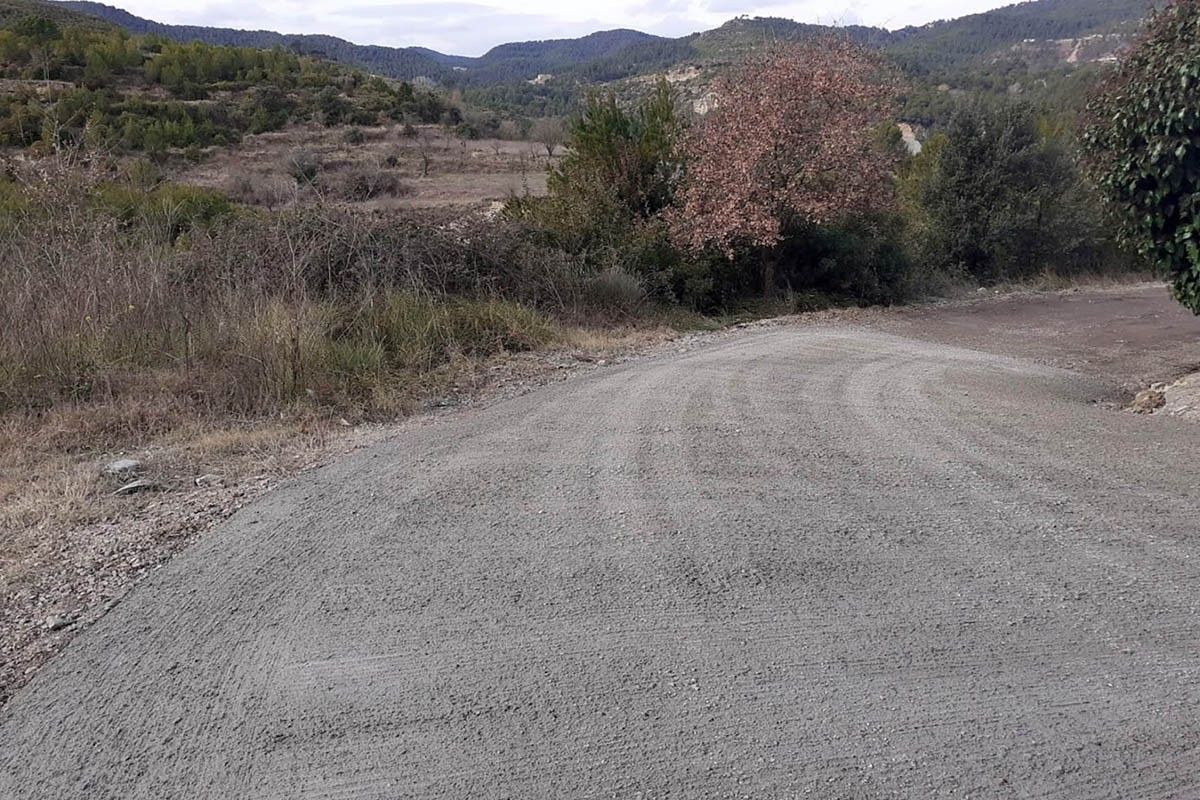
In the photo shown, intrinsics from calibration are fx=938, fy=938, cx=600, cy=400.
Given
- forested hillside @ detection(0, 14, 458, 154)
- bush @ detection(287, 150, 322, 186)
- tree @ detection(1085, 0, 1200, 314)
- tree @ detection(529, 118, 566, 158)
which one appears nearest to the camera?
tree @ detection(1085, 0, 1200, 314)

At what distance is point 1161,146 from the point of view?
824 centimetres

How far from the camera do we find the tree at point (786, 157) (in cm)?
1609

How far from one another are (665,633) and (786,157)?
13666mm

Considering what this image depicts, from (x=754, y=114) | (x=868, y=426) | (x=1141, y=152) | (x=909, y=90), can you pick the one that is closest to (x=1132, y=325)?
(x=909, y=90)

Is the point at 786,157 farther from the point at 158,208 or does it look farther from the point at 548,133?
the point at 548,133

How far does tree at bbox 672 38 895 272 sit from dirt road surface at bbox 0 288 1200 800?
9731mm

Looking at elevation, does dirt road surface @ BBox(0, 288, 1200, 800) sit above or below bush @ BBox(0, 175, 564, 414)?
below

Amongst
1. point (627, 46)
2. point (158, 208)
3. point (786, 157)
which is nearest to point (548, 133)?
point (786, 157)

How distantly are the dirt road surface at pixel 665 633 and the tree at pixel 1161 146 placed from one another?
2697 mm

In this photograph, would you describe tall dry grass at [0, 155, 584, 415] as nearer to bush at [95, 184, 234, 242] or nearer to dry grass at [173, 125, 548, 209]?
bush at [95, 184, 234, 242]

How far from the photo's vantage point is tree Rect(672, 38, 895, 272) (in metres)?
16.1

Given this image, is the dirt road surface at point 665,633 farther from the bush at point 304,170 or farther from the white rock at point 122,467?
the bush at point 304,170

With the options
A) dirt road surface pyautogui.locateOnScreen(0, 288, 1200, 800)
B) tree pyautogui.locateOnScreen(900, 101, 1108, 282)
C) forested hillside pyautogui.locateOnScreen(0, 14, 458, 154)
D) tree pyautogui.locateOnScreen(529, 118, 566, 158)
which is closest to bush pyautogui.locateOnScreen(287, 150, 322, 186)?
forested hillside pyautogui.locateOnScreen(0, 14, 458, 154)

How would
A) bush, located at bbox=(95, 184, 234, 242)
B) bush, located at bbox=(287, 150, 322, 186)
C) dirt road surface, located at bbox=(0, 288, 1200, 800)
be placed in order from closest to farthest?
dirt road surface, located at bbox=(0, 288, 1200, 800), bush, located at bbox=(95, 184, 234, 242), bush, located at bbox=(287, 150, 322, 186)
